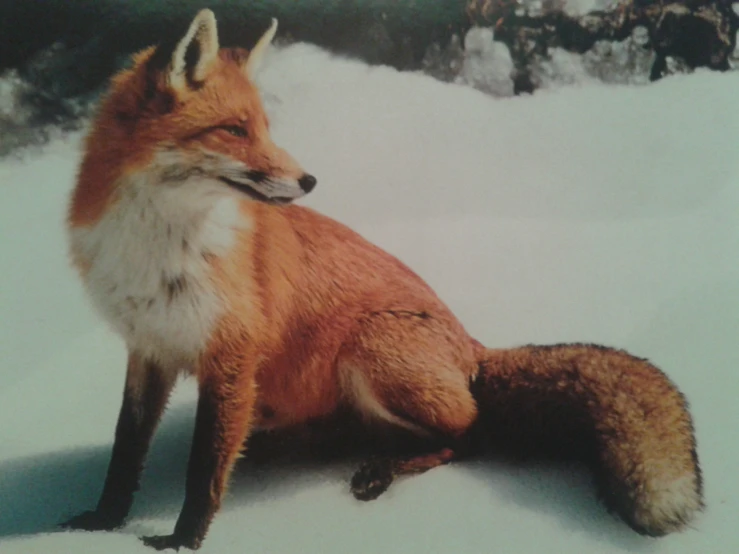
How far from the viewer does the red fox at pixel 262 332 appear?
43.8 inches

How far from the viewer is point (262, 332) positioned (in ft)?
3.89

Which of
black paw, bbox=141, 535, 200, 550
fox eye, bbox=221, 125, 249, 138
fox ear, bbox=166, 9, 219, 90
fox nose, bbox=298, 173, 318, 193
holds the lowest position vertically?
black paw, bbox=141, 535, 200, 550

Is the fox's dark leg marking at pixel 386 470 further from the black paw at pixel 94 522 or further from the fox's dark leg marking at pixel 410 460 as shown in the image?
the black paw at pixel 94 522

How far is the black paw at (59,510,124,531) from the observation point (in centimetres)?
121

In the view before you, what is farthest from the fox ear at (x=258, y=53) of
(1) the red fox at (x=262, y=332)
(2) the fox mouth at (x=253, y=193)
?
(2) the fox mouth at (x=253, y=193)

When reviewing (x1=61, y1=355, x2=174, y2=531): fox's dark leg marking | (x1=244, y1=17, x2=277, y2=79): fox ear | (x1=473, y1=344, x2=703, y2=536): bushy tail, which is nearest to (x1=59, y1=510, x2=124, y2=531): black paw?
(x1=61, y1=355, x2=174, y2=531): fox's dark leg marking

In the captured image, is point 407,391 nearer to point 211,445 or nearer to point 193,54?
point 211,445

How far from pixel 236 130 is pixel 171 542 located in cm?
80

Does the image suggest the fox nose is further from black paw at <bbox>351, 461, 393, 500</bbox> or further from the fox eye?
black paw at <bbox>351, 461, 393, 500</bbox>

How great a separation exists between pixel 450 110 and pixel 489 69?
148 mm

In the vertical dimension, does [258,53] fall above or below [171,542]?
above

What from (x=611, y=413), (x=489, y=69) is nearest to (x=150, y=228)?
(x=489, y=69)

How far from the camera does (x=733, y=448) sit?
4.48ft

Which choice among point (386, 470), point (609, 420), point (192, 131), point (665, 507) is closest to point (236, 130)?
point (192, 131)
